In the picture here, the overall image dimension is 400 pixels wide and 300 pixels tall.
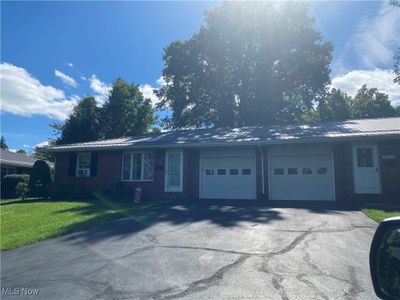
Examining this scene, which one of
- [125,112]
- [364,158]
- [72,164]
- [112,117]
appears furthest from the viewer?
[125,112]

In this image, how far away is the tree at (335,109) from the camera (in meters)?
37.9

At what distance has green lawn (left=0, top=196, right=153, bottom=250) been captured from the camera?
8469mm

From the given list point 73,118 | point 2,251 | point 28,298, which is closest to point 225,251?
point 28,298

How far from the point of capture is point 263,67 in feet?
97.0

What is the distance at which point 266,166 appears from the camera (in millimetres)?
14172

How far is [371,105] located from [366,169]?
32215 mm

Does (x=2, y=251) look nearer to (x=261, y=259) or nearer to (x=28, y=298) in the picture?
(x=28, y=298)

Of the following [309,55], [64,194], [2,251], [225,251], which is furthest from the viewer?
[309,55]

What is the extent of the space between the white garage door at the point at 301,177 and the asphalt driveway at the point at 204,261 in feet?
14.6

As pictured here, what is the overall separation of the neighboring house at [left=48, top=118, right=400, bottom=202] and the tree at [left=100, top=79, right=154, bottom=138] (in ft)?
86.3

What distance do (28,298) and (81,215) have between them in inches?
267

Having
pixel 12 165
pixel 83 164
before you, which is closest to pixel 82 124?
pixel 12 165

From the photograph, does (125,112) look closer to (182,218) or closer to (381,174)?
(182,218)

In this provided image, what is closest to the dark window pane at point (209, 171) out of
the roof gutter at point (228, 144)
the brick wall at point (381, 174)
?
the roof gutter at point (228, 144)
